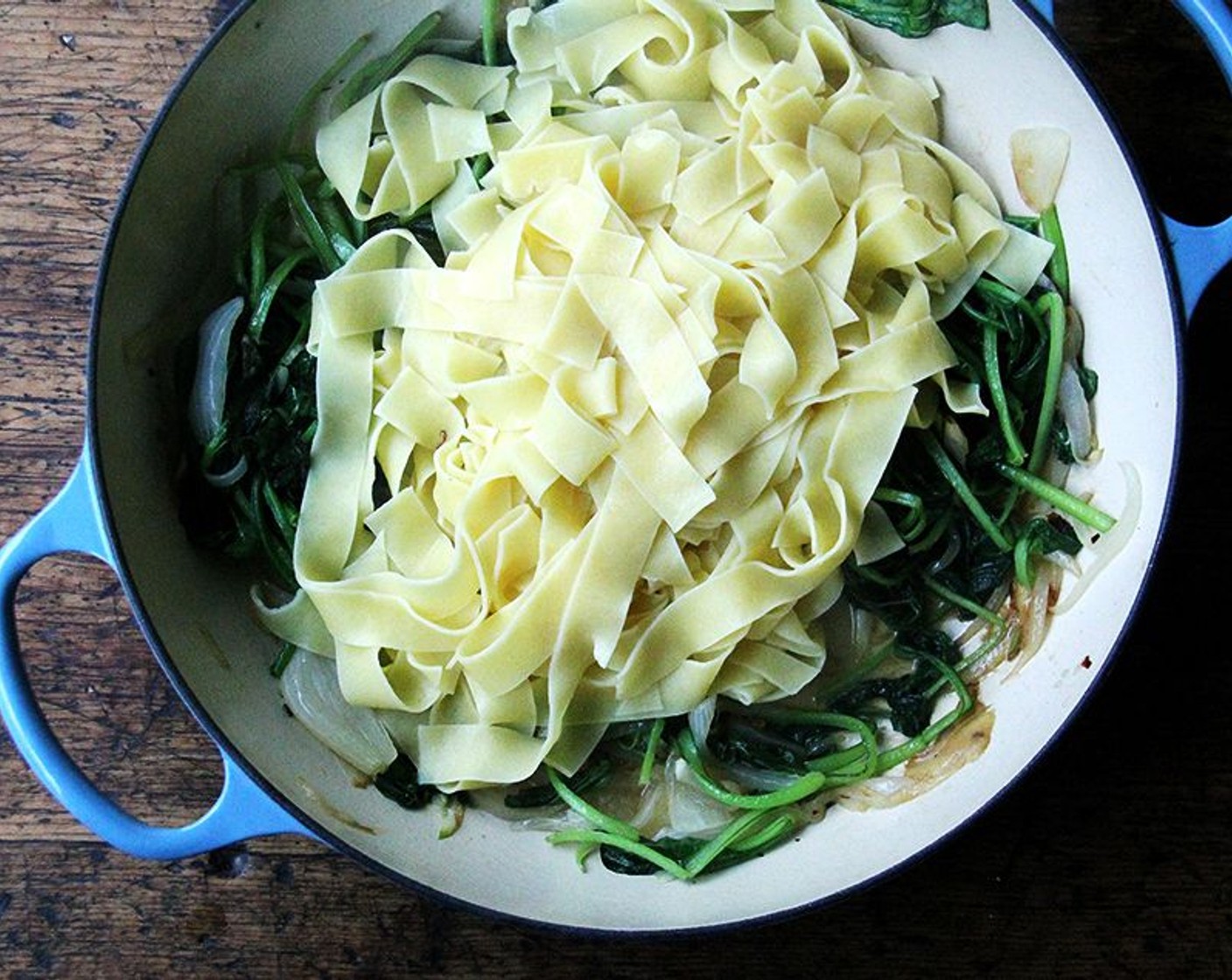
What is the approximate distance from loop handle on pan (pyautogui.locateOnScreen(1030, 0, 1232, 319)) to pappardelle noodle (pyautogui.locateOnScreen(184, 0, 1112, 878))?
0.24 metres

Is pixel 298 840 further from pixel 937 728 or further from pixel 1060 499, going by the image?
pixel 1060 499

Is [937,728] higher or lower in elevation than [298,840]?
higher

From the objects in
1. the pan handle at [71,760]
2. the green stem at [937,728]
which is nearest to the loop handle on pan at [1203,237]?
the green stem at [937,728]

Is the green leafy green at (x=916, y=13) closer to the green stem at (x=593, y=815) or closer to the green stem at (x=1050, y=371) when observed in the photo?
the green stem at (x=1050, y=371)

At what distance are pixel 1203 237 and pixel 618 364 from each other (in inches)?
33.4

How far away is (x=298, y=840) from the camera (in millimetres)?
2256

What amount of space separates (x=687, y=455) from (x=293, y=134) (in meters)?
0.85

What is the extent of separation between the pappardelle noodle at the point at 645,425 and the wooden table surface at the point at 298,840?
311 millimetres

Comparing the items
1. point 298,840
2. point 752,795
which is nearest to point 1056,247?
point 752,795

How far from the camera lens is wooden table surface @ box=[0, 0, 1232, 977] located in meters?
2.24

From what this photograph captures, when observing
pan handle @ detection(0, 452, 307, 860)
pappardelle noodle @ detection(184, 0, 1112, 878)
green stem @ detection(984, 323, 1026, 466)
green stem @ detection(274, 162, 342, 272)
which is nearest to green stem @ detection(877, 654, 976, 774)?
pappardelle noodle @ detection(184, 0, 1112, 878)

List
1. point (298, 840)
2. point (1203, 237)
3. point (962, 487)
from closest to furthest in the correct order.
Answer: point (1203, 237)
point (962, 487)
point (298, 840)

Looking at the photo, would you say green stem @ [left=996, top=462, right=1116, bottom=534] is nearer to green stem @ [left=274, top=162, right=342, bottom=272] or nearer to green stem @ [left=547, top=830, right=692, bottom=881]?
green stem @ [left=547, top=830, right=692, bottom=881]

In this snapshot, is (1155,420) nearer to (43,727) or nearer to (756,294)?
(756,294)
